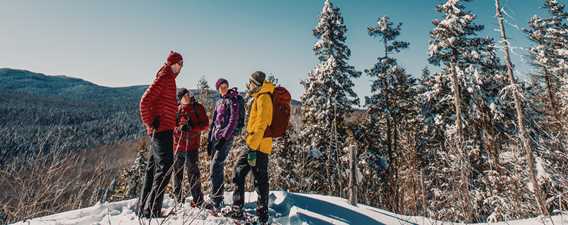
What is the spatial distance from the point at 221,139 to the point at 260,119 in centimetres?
75

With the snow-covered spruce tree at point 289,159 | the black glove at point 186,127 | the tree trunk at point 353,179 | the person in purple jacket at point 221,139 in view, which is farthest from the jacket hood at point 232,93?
the snow-covered spruce tree at point 289,159

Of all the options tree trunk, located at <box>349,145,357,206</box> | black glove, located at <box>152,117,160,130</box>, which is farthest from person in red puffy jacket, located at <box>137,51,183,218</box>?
tree trunk, located at <box>349,145,357,206</box>

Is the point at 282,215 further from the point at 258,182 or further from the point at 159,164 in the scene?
the point at 159,164

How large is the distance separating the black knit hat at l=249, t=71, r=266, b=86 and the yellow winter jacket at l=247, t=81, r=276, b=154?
→ 7cm

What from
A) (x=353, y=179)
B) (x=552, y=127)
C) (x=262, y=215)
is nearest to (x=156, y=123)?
(x=262, y=215)

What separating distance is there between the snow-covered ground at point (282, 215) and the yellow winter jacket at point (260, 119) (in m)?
0.96

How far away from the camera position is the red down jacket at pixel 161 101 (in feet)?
13.0

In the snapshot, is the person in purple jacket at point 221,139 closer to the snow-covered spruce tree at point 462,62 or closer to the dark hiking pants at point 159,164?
the dark hiking pants at point 159,164

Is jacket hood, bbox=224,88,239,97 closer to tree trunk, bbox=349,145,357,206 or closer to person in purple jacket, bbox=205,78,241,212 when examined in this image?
person in purple jacket, bbox=205,78,241,212

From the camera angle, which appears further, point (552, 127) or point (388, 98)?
point (388, 98)

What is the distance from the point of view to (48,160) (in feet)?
13.1

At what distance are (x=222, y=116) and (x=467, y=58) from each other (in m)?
17.1

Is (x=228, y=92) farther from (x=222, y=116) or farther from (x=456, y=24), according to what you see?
(x=456, y=24)

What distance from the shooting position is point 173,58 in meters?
4.33
